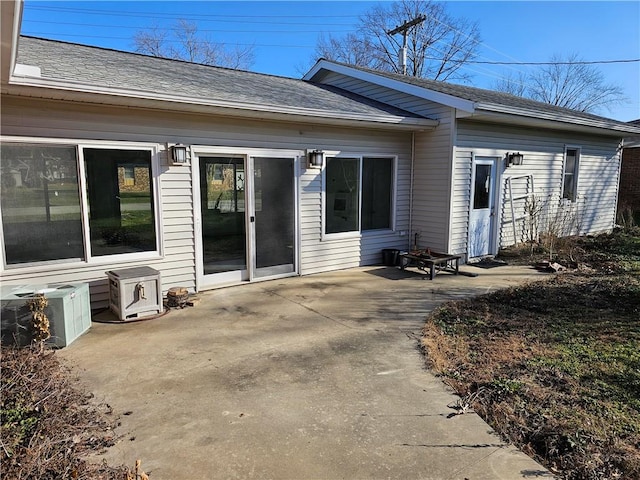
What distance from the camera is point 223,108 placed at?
5418 millimetres

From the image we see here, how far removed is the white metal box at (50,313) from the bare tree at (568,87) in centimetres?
3023

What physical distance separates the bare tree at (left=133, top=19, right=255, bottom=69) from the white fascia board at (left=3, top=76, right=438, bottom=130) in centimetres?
1755

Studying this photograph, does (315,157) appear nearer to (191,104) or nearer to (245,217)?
(245,217)

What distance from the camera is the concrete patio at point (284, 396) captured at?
2350 millimetres

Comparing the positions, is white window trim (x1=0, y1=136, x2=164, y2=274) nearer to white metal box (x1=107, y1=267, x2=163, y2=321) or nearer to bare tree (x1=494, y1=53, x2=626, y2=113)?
white metal box (x1=107, y1=267, x2=163, y2=321)

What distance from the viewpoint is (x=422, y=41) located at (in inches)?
901

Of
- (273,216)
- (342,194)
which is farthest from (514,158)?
(273,216)

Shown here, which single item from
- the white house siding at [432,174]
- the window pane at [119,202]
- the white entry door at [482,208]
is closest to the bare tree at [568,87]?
the white entry door at [482,208]

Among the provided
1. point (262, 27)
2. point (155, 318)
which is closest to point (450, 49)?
point (262, 27)

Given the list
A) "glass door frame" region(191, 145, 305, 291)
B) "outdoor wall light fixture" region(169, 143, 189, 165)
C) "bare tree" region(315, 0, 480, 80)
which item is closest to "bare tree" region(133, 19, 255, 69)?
"bare tree" region(315, 0, 480, 80)

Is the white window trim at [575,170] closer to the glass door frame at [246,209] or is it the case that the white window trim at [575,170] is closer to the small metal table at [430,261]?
the small metal table at [430,261]

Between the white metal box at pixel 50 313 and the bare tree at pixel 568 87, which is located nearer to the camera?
the white metal box at pixel 50 313

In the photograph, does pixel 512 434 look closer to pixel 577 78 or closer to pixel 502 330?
pixel 502 330

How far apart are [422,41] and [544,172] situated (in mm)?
16543
